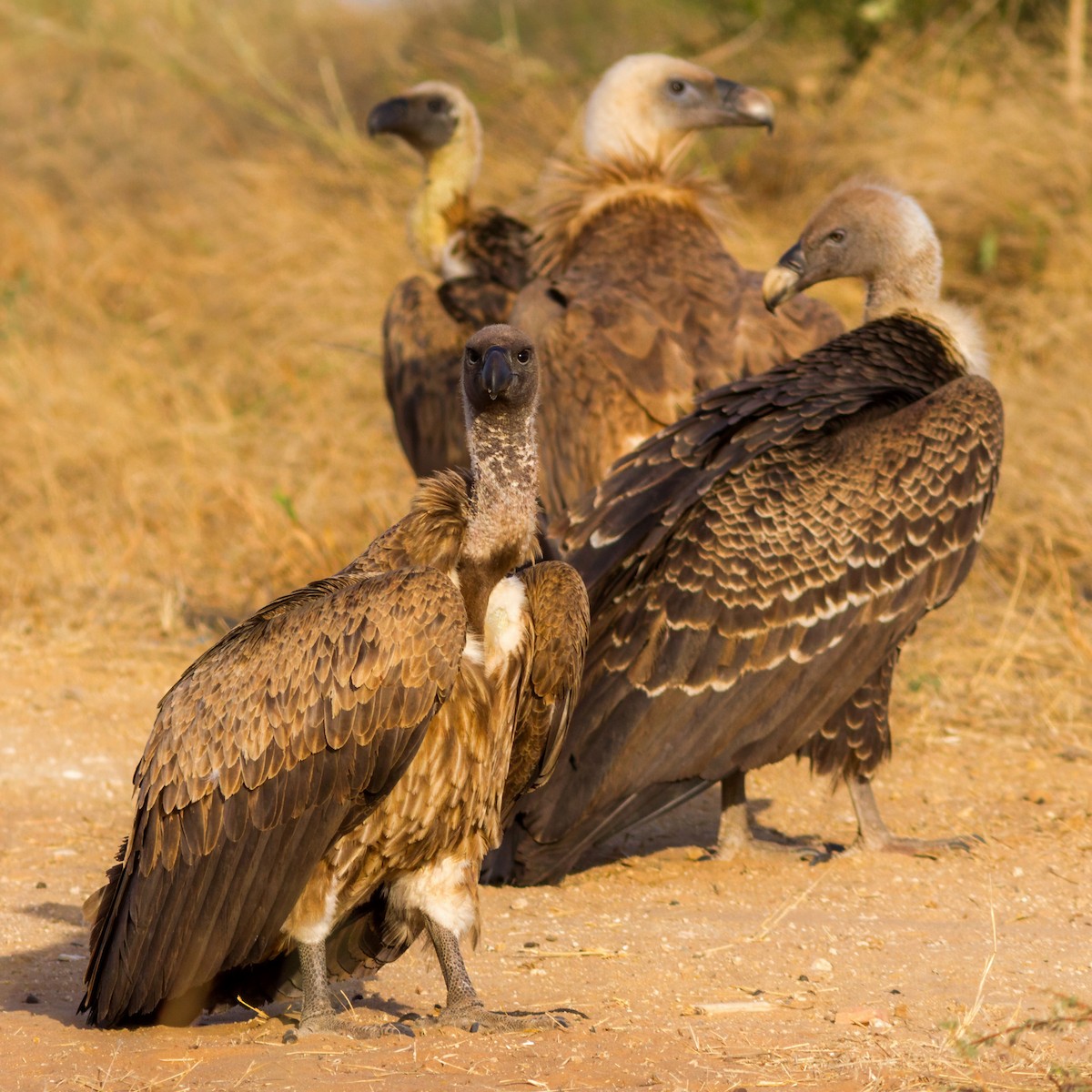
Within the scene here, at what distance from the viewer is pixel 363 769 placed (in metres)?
3.74

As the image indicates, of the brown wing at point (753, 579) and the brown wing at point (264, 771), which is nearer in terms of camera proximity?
the brown wing at point (264, 771)

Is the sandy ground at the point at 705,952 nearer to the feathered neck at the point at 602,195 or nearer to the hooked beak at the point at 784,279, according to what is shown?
the hooked beak at the point at 784,279

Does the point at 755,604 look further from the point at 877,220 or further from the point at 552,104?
the point at 552,104

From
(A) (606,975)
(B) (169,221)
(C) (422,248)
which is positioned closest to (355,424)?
(C) (422,248)

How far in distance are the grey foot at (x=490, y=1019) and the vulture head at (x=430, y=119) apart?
18.2ft

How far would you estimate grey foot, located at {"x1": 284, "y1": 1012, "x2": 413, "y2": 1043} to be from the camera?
3.88 metres

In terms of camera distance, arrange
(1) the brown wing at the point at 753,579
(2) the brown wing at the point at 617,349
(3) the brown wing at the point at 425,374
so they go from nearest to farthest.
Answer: (1) the brown wing at the point at 753,579, (2) the brown wing at the point at 617,349, (3) the brown wing at the point at 425,374

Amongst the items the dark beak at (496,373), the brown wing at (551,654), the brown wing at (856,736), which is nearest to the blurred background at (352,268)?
the brown wing at (856,736)

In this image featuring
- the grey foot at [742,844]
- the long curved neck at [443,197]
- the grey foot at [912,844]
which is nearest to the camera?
the grey foot at [912,844]

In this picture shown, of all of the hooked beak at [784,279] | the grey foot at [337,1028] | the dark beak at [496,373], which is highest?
the hooked beak at [784,279]

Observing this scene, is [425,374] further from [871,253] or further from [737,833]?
[737,833]

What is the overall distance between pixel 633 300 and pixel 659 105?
144cm

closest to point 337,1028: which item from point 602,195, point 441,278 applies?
point 602,195

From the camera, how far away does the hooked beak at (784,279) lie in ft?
19.9
